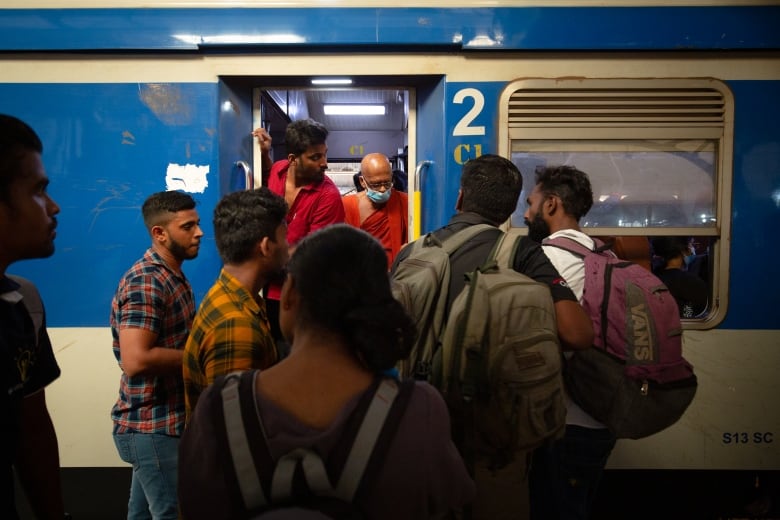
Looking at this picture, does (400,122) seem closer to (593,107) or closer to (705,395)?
(593,107)

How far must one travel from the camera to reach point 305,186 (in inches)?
115

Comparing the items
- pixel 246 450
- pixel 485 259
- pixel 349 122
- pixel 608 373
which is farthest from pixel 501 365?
pixel 349 122

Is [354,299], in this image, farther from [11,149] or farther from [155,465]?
[155,465]

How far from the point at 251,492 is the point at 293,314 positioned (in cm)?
37

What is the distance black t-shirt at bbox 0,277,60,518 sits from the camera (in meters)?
1.13

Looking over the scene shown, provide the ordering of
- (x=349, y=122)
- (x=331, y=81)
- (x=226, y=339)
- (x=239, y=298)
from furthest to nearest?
(x=349, y=122)
(x=331, y=81)
(x=239, y=298)
(x=226, y=339)

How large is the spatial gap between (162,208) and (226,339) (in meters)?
0.98

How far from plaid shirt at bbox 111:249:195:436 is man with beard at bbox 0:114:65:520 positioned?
472 millimetres

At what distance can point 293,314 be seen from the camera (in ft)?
3.60

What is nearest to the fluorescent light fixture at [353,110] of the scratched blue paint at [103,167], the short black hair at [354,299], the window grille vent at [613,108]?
the scratched blue paint at [103,167]

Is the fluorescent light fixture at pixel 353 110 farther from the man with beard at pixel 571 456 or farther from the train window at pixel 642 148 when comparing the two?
the man with beard at pixel 571 456

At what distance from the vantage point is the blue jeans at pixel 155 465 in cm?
193

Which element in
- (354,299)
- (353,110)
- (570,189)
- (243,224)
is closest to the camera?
(354,299)

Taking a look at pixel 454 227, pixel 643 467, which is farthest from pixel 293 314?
pixel 643 467
